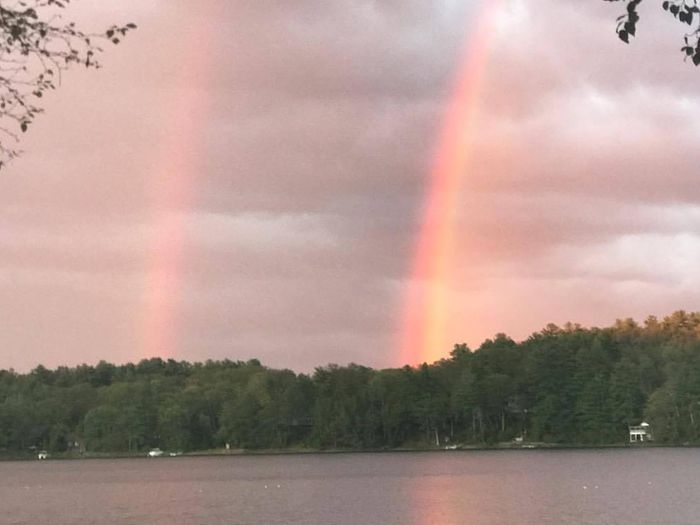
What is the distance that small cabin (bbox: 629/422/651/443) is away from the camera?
135375 mm

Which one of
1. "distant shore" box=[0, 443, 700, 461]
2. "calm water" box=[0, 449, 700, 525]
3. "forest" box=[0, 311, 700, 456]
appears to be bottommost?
"calm water" box=[0, 449, 700, 525]

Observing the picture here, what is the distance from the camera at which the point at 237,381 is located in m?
176

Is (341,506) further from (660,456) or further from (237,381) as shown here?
(237,381)

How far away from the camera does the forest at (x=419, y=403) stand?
136m

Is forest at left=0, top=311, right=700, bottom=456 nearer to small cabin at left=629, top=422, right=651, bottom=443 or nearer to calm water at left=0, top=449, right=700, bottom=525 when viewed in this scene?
small cabin at left=629, top=422, right=651, bottom=443

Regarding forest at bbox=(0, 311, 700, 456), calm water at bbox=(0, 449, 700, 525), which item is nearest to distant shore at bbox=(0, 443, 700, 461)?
forest at bbox=(0, 311, 700, 456)

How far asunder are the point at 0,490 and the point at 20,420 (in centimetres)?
7902

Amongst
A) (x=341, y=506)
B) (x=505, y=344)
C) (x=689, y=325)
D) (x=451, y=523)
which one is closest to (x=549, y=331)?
(x=505, y=344)

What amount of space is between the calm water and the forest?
14.8 meters

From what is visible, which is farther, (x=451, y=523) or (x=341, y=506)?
(x=341, y=506)

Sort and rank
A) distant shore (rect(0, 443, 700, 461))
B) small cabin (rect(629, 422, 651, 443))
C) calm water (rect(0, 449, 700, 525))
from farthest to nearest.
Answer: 1. distant shore (rect(0, 443, 700, 461))
2. small cabin (rect(629, 422, 651, 443))
3. calm water (rect(0, 449, 700, 525))

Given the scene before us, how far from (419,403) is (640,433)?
31076mm

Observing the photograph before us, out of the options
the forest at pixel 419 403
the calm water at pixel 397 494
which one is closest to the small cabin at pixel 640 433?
the forest at pixel 419 403

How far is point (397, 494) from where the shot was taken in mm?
72312
